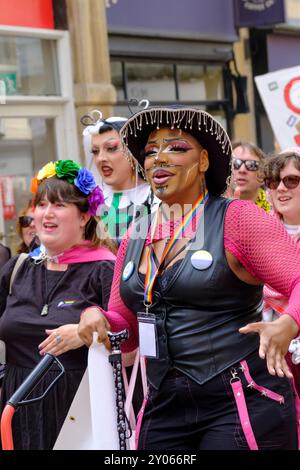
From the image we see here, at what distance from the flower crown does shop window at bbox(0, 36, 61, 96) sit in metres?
4.72

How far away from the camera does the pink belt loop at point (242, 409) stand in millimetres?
2791

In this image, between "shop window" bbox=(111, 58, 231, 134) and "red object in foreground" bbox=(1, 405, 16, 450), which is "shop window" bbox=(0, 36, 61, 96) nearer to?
"shop window" bbox=(111, 58, 231, 134)

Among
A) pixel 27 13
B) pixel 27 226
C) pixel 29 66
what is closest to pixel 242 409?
pixel 27 226

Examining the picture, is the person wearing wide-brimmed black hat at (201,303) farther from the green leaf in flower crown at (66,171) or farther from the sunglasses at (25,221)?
the sunglasses at (25,221)

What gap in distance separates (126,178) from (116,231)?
1.14ft

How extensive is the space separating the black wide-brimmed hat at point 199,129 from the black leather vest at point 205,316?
236mm

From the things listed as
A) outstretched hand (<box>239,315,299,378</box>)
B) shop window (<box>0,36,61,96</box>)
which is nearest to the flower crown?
outstretched hand (<box>239,315,299,378</box>)

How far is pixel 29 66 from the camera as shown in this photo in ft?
29.1

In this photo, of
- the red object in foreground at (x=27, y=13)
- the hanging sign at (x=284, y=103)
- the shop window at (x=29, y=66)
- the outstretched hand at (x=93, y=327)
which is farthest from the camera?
the shop window at (x=29, y=66)

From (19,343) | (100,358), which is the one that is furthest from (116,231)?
(100,358)

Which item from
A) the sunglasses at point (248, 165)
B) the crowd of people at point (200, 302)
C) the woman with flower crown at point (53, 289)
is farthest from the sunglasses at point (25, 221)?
the crowd of people at point (200, 302)

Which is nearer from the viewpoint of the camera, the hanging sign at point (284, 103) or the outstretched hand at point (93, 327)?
the outstretched hand at point (93, 327)

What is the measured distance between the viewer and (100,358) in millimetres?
3186

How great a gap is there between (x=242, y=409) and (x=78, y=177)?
159 cm
